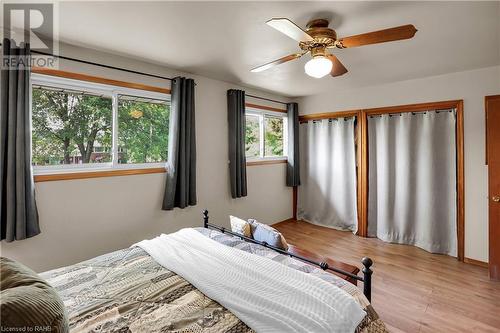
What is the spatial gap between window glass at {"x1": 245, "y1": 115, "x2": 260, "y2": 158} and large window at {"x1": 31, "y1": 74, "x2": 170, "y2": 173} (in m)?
1.45

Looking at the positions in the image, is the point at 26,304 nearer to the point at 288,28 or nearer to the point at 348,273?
the point at 348,273

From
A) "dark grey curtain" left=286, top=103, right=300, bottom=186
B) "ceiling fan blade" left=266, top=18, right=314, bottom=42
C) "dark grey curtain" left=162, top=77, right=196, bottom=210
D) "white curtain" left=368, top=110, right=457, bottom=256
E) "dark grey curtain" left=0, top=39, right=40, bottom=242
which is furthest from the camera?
"dark grey curtain" left=286, top=103, right=300, bottom=186

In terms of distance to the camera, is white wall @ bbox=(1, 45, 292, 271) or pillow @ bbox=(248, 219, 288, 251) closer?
pillow @ bbox=(248, 219, 288, 251)

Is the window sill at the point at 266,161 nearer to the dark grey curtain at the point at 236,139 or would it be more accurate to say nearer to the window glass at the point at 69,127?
the dark grey curtain at the point at 236,139

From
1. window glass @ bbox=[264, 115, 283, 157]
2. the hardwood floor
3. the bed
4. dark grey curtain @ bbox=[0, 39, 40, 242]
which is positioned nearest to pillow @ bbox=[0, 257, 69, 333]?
the bed

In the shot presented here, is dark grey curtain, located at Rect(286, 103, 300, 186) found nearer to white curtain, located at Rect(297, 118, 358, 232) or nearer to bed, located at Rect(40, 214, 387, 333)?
white curtain, located at Rect(297, 118, 358, 232)

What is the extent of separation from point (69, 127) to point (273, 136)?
309 cm

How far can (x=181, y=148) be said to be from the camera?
117 inches

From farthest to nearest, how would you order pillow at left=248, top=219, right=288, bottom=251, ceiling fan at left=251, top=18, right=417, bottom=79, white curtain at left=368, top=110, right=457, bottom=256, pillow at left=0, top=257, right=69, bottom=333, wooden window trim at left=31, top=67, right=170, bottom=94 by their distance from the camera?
white curtain at left=368, top=110, right=457, bottom=256 < wooden window trim at left=31, top=67, right=170, bottom=94 < pillow at left=248, top=219, right=288, bottom=251 < ceiling fan at left=251, top=18, right=417, bottom=79 < pillow at left=0, top=257, right=69, bottom=333

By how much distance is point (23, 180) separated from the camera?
2.00m

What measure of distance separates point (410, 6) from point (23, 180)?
3.10 metres

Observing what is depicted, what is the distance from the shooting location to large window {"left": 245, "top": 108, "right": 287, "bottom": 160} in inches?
167

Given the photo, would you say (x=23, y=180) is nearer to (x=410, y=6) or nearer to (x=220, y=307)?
(x=220, y=307)

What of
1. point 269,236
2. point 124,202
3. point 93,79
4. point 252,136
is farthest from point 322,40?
point 252,136
